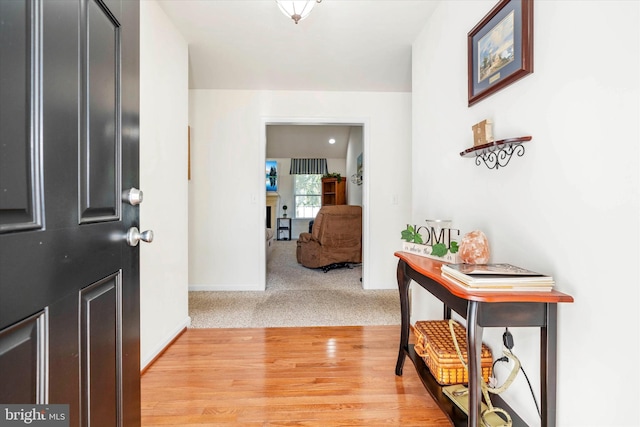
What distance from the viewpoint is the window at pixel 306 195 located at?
8.94 metres

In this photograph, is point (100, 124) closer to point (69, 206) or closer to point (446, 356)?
point (69, 206)

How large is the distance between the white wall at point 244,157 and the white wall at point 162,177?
3.33 feet

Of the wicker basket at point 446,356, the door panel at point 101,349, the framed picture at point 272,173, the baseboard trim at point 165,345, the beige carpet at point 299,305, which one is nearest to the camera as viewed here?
the door panel at point 101,349

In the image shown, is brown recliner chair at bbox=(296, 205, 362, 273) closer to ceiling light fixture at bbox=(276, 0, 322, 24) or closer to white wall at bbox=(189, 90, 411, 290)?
white wall at bbox=(189, 90, 411, 290)

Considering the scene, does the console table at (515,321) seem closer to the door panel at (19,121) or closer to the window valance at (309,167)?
the door panel at (19,121)

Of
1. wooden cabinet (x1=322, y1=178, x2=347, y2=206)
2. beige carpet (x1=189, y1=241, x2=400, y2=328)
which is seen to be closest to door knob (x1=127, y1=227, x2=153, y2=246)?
beige carpet (x1=189, y1=241, x2=400, y2=328)

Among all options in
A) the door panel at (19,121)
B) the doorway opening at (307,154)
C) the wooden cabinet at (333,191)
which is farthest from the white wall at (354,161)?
the door panel at (19,121)

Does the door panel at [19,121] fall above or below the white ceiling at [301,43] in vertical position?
below

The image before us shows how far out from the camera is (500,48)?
1.32m

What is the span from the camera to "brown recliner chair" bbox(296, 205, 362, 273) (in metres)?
4.27

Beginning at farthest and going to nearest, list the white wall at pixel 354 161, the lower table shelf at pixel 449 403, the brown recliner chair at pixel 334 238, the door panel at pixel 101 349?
the white wall at pixel 354 161 → the brown recliner chair at pixel 334 238 → the lower table shelf at pixel 449 403 → the door panel at pixel 101 349

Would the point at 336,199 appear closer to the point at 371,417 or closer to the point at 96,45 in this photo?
the point at 371,417

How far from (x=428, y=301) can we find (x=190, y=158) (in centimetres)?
284

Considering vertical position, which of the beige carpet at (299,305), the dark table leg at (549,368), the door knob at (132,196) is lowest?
the beige carpet at (299,305)
